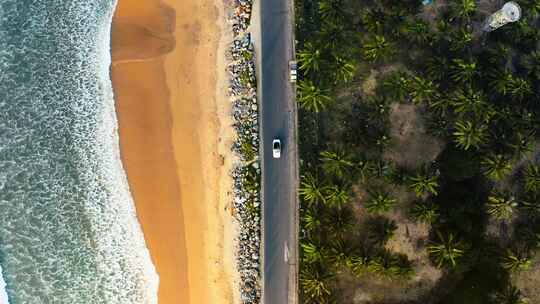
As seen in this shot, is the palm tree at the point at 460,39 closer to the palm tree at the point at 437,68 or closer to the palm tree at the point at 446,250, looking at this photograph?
the palm tree at the point at 437,68

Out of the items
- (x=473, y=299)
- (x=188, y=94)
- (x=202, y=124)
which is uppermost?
(x=188, y=94)

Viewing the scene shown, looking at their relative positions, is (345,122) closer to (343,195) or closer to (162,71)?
(343,195)

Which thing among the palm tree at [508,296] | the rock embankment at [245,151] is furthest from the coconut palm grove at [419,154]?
the rock embankment at [245,151]

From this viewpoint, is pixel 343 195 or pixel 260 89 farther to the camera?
pixel 260 89

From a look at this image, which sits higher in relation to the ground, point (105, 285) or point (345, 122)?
point (345, 122)

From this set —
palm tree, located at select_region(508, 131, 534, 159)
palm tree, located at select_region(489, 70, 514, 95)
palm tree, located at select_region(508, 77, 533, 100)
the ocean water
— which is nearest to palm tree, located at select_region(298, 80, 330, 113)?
palm tree, located at select_region(489, 70, 514, 95)

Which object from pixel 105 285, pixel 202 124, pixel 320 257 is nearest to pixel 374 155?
pixel 320 257
